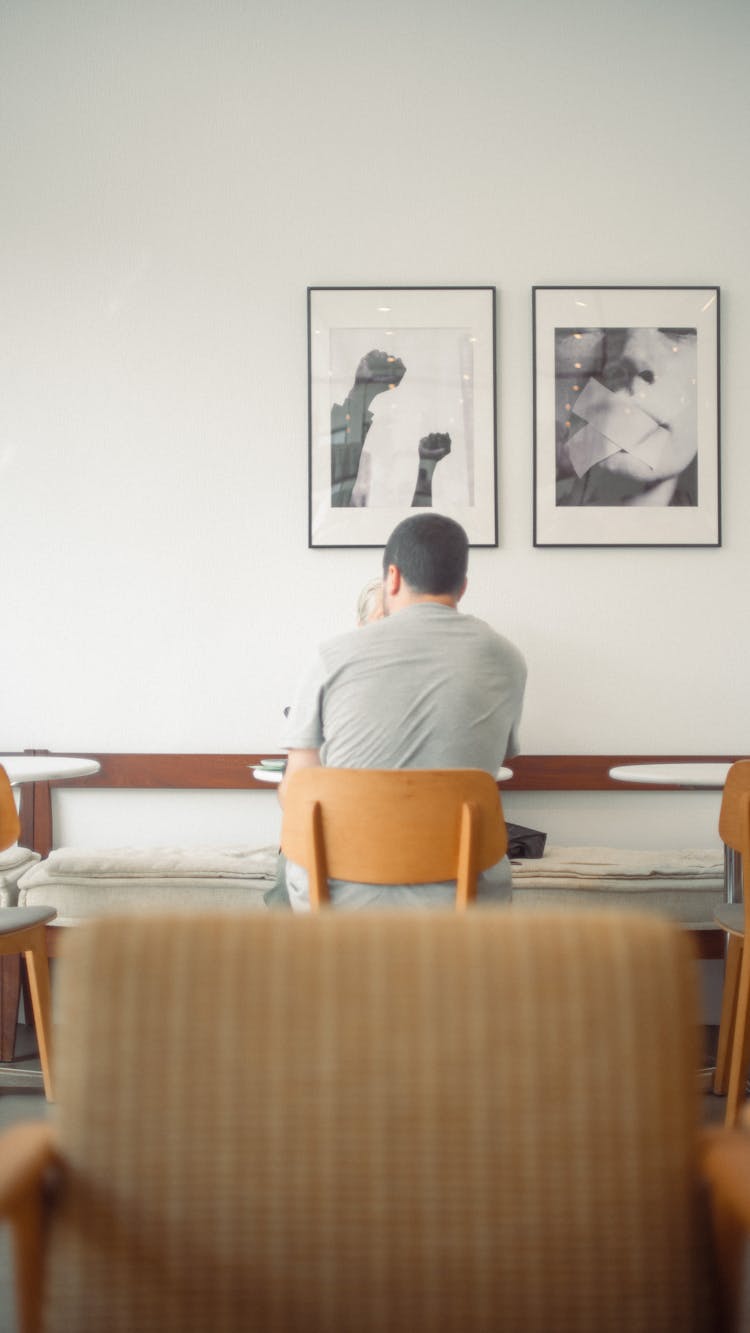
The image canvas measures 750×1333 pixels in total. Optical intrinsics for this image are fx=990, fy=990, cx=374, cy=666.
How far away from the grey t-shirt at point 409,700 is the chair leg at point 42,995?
3.23 ft

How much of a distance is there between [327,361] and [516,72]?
114 centimetres

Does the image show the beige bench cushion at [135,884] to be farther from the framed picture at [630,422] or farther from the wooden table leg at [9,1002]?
the framed picture at [630,422]

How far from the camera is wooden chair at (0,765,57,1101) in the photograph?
7.45ft

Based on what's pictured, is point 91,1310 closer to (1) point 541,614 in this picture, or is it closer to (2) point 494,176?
(1) point 541,614

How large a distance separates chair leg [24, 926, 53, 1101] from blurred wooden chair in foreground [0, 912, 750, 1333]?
177 centimetres

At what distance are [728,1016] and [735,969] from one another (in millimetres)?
123


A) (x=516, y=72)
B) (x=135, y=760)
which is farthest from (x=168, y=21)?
(x=135, y=760)

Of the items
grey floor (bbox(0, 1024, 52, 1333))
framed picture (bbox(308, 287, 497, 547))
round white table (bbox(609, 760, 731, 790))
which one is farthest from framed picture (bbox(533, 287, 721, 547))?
grey floor (bbox(0, 1024, 52, 1333))

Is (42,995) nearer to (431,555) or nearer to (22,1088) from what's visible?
(22,1088)

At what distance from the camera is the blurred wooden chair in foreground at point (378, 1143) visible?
73 centimetres

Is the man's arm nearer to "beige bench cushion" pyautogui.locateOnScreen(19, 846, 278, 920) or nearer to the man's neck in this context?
the man's neck

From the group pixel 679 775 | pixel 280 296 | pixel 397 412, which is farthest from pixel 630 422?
pixel 679 775

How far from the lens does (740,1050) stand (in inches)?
87.7

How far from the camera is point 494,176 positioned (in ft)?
10.8
